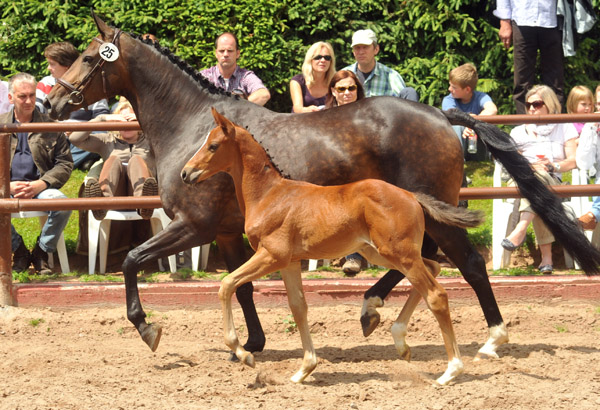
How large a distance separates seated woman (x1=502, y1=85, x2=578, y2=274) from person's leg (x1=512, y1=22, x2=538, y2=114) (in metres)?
0.92

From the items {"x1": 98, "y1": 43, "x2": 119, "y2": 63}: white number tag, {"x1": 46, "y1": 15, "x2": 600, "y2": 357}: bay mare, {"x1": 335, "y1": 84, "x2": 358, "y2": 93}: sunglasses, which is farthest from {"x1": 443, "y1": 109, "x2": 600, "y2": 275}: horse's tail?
{"x1": 98, "y1": 43, "x2": 119, "y2": 63}: white number tag

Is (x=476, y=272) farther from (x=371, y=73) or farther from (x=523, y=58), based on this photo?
(x=523, y=58)

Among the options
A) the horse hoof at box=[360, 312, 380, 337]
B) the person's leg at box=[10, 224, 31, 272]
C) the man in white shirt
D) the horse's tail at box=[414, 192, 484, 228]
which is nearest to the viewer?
the horse's tail at box=[414, 192, 484, 228]

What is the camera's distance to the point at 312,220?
5.47 meters

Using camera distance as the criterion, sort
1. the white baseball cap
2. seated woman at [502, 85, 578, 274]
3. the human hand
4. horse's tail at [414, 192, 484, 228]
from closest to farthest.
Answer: horse's tail at [414, 192, 484, 228]
the human hand
seated woman at [502, 85, 578, 274]
the white baseball cap

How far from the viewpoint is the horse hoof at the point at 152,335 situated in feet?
20.2

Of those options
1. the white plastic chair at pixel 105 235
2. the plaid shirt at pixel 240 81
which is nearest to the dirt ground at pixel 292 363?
the white plastic chair at pixel 105 235

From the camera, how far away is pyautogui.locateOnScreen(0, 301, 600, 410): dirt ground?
17.0 ft

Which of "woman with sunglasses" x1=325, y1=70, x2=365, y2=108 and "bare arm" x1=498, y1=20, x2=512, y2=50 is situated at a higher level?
"bare arm" x1=498, y1=20, x2=512, y2=50

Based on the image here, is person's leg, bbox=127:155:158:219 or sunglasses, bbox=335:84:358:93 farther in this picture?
person's leg, bbox=127:155:158:219

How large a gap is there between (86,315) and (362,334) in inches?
85.1

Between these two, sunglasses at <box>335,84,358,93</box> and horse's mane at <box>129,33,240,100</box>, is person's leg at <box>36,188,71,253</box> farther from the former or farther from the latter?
sunglasses at <box>335,84,358,93</box>

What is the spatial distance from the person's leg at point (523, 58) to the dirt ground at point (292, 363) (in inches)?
105

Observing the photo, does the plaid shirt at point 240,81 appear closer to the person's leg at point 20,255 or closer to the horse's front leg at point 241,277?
the person's leg at point 20,255
